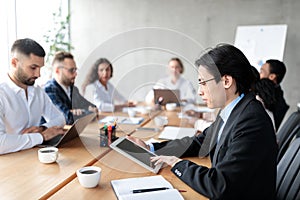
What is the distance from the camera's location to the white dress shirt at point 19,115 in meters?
1.74

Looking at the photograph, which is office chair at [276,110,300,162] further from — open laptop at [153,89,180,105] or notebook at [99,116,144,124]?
open laptop at [153,89,180,105]

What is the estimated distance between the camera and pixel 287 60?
449cm

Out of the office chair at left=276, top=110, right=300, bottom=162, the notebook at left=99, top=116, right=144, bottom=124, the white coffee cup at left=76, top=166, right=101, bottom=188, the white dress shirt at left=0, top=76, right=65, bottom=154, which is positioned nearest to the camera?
the white coffee cup at left=76, top=166, right=101, bottom=188

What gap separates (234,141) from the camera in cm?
117

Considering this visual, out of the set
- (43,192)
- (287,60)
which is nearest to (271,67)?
(287,60)

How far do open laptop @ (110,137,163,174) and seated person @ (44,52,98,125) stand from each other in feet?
3.45

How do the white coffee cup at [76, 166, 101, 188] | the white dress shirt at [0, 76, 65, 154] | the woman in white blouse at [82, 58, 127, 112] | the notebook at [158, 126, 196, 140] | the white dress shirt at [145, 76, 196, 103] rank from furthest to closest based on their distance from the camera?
the white dress shirt at [145, 76, 196, 103] → the woman in white blouse at [82, 58, 127, 112] → the notebook at [158, 126, 196, 140] → the white dress shirt at [0, 76, 65, 154] → the white coffee cup at [76, 166, 101, 188]

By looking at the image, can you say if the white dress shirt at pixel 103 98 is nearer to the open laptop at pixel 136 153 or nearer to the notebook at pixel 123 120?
the notebook at pixel 123 120

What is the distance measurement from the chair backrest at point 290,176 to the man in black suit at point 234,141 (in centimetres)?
17

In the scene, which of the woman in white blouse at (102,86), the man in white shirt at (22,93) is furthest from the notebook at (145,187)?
the woman in white blouse at (102,86)

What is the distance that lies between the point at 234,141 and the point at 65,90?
7.12 feet

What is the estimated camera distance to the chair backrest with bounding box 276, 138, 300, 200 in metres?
1.37

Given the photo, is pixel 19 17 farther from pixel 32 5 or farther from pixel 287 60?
pixel 287 60

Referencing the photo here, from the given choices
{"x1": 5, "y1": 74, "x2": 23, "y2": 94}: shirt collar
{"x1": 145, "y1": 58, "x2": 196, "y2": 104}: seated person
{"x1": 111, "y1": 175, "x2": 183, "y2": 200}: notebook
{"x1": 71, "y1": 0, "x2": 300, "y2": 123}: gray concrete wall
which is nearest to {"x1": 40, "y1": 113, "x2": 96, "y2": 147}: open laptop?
{"x1": 5, "y1": 74, "x2": 23, "y2": 94}: shirt collar
